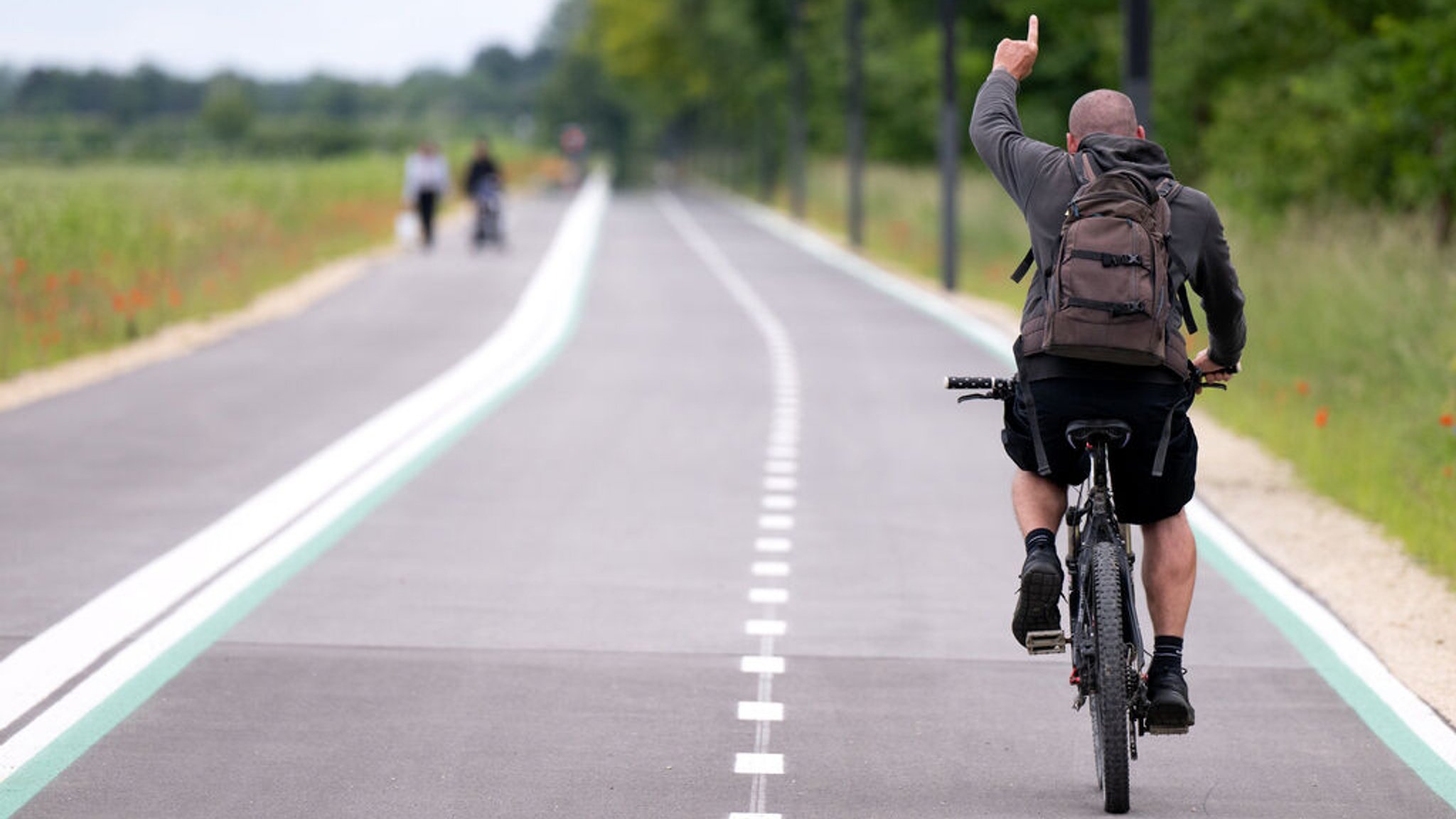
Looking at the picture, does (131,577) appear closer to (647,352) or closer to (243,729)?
(243,729)

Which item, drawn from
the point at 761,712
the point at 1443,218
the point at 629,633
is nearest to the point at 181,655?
the point at 629,633

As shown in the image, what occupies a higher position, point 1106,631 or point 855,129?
point 1106,631

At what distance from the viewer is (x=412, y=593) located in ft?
31.0

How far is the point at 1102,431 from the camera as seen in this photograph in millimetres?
6172

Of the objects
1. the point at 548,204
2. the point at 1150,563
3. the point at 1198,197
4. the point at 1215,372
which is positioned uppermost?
the point at 1198,197

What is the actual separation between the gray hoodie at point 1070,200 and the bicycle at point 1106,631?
15 centimetres

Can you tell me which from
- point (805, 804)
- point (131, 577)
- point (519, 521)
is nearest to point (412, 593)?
point (131, 577)

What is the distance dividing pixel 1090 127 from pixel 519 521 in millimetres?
5654

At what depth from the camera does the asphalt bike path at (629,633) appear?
21.3ft

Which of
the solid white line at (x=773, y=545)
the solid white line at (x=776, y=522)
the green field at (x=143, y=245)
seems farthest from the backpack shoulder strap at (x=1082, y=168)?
the green field at (x=143, y=245)

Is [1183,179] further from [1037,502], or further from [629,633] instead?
[1037,502]

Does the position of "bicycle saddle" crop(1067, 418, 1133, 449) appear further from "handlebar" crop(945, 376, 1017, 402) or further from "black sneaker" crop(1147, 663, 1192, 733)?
"black sneaker" crop(1147, 663, 1192, 733)

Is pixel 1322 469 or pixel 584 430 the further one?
pixel 584 430

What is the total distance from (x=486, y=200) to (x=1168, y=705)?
1362 inches
